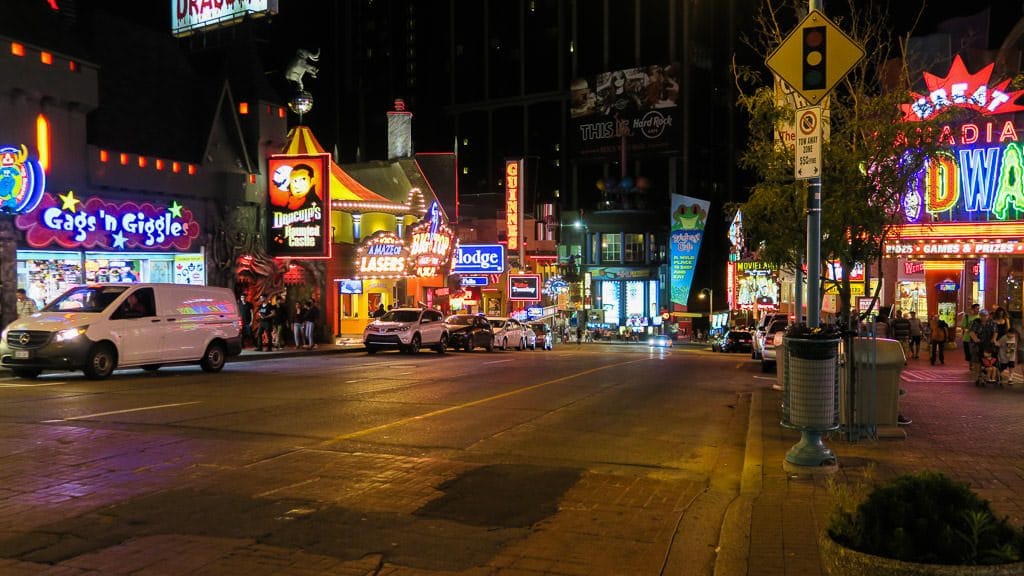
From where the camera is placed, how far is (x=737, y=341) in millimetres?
39625

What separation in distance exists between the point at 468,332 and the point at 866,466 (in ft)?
82.8

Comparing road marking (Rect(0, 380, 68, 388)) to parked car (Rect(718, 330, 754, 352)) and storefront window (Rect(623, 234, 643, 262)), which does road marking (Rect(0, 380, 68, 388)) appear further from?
storefront window (Rect(623, 234, 643, 262))

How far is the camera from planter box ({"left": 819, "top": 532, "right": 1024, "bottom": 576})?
3248mm

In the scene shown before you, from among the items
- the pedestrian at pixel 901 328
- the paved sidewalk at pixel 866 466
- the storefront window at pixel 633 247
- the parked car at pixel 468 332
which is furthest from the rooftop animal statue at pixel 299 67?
the storefront window at pixel 633 247

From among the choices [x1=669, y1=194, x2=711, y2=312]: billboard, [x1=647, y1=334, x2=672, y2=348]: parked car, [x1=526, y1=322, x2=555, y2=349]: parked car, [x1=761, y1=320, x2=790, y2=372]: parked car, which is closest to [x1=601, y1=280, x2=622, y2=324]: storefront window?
[x1=669, y1=194, x2=711, y2=312]: billboard

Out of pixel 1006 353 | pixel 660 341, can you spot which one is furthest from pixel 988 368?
pixel 660 341

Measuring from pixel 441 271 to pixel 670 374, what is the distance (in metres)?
19.9

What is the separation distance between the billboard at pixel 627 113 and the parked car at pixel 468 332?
41691mm

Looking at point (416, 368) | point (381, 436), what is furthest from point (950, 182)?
point (381, 436)

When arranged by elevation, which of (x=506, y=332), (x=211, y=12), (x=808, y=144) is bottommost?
→ (x=506, y=332)

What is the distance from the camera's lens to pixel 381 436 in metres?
10.1

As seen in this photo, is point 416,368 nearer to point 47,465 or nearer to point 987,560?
point 47,465

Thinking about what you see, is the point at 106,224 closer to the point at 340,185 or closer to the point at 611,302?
the point at 340,185

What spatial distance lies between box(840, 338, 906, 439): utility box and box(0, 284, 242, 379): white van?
1345 cm
